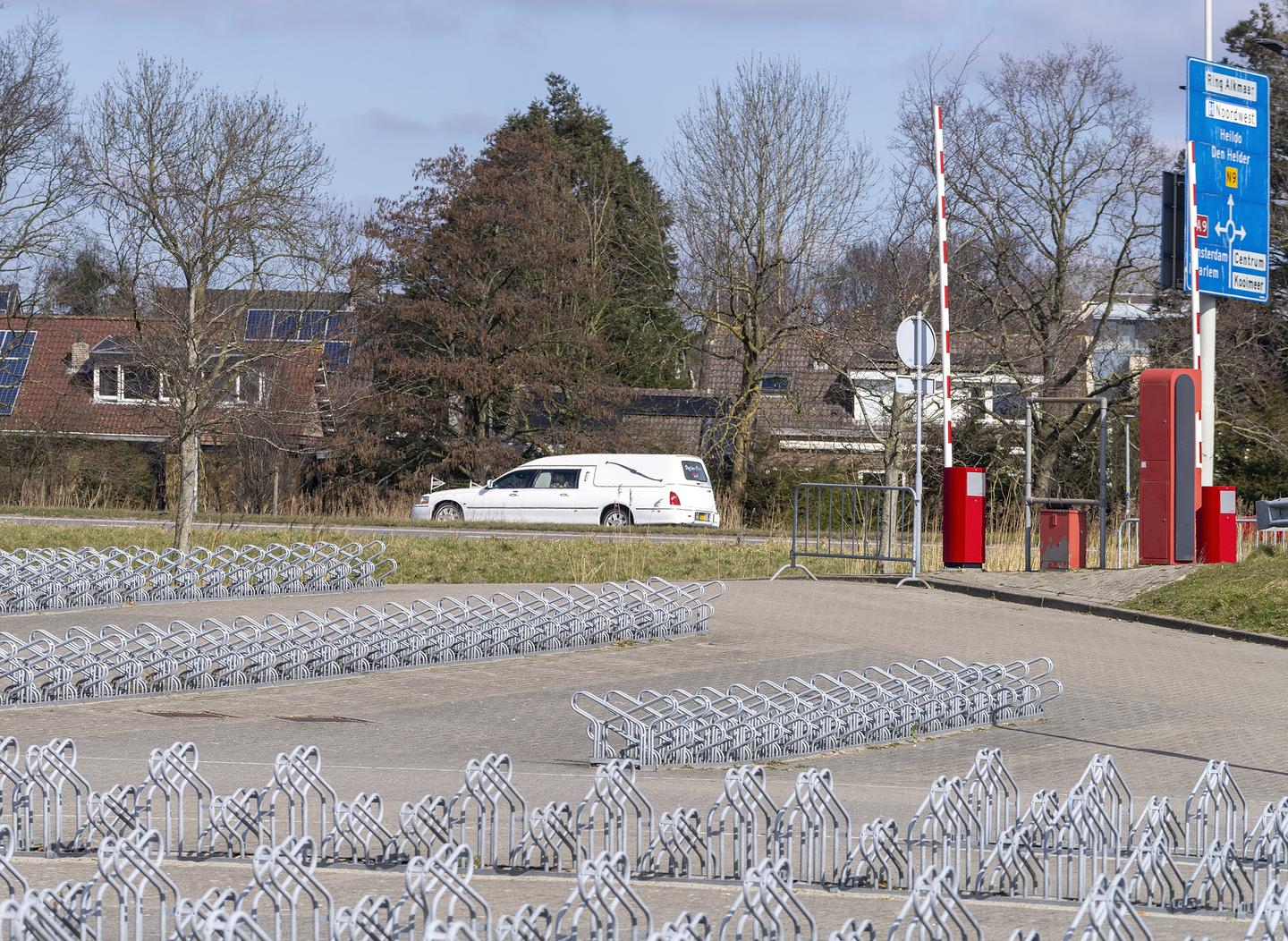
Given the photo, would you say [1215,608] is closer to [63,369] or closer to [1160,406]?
[1160,406]

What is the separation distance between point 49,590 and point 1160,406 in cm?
1170

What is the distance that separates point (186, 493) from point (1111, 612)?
10.9m

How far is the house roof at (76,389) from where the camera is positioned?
116 feet

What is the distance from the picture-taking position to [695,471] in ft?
94.7

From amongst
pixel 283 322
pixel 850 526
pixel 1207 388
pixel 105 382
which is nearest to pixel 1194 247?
pixel 1207 388

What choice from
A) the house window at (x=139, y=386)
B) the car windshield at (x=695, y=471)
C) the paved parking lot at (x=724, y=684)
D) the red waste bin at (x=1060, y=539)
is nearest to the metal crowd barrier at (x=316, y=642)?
the paved parking lot at (x=724, y=684)

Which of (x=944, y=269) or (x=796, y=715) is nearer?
(x=796, y=715)

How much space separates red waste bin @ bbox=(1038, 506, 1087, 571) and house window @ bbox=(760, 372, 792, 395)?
16.2 m

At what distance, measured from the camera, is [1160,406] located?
17.5m

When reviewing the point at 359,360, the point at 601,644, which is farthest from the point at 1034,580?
the point at 359,360

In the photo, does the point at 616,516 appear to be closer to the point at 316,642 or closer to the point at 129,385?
the point at 129,385

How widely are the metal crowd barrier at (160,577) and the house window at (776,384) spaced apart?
704 inches

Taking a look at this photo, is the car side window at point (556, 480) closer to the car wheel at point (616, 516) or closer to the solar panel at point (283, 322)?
the car wheel at point (616, 516)

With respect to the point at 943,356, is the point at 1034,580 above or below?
below
